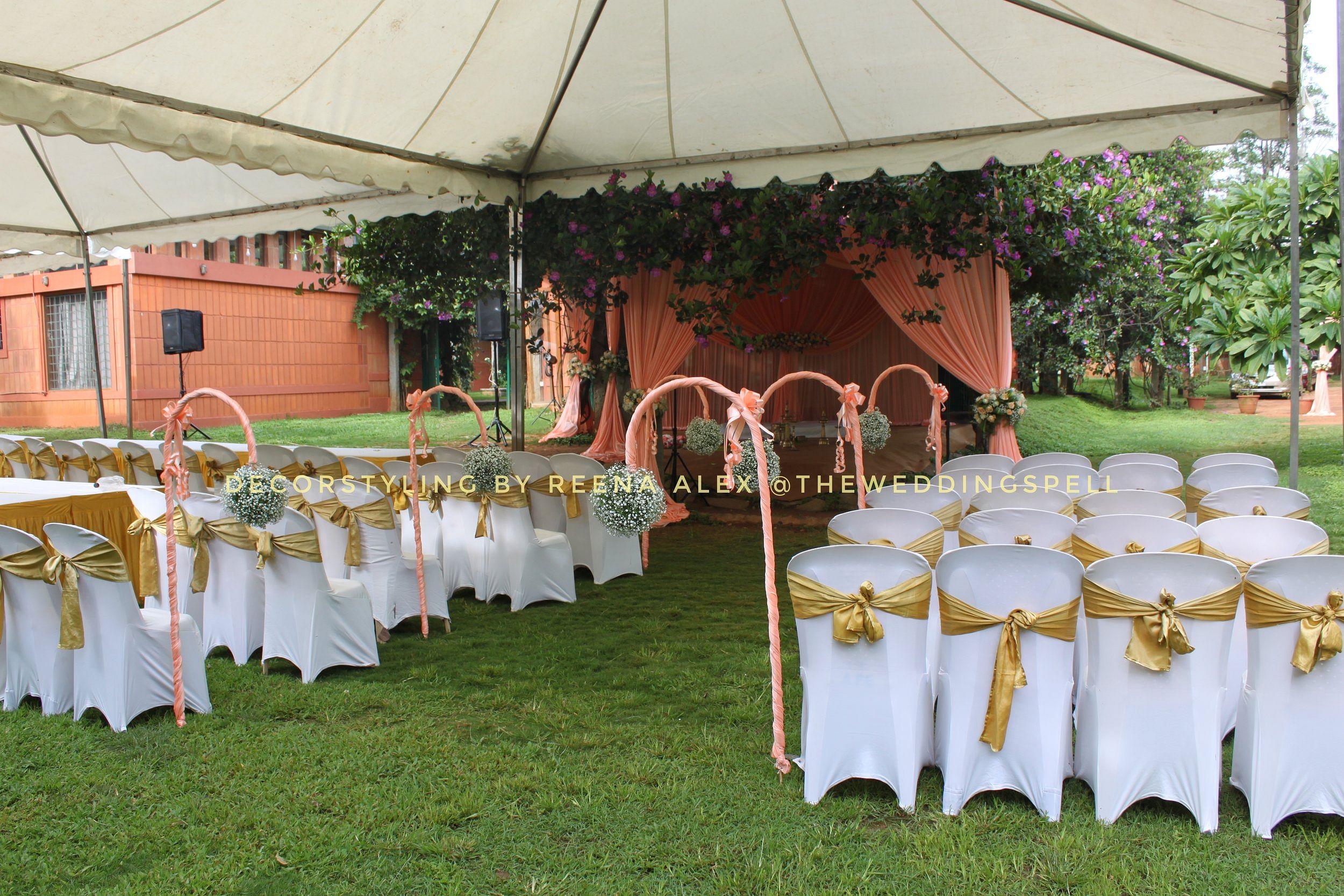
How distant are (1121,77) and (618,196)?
3.18m

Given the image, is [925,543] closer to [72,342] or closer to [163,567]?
[163,567]

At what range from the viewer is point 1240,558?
305 centimetres

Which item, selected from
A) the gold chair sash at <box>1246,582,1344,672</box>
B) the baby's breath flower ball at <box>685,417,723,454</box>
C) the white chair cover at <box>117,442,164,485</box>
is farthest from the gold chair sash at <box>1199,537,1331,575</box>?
the white chair cover at <box>117,442,164,485</box>

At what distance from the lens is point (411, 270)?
792cm

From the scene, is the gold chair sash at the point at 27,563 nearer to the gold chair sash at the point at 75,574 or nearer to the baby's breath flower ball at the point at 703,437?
the gold chair sash at the point at 75,574

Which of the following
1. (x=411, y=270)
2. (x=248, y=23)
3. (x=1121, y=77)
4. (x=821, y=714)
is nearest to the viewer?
(x=821, y=714)

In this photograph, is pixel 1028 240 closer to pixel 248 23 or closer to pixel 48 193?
pixel 248 23

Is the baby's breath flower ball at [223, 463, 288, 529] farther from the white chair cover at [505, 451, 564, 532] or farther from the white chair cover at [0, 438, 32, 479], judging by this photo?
the white chair cover at [0, 438, 32, 479]

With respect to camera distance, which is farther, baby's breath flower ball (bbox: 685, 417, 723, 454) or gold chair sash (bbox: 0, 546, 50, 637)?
baby's breath flower ball (bbox: 685, 417, 723, 454)

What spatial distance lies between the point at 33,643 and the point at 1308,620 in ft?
13.7

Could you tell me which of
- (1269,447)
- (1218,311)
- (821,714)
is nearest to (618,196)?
(821,714)

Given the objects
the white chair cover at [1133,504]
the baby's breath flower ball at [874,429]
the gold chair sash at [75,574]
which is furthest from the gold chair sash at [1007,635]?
the baby's breath flower ball at [874,429]

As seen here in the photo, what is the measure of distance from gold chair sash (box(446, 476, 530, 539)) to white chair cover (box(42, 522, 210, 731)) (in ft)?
5.79

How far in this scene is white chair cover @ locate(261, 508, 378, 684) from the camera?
374 cm
